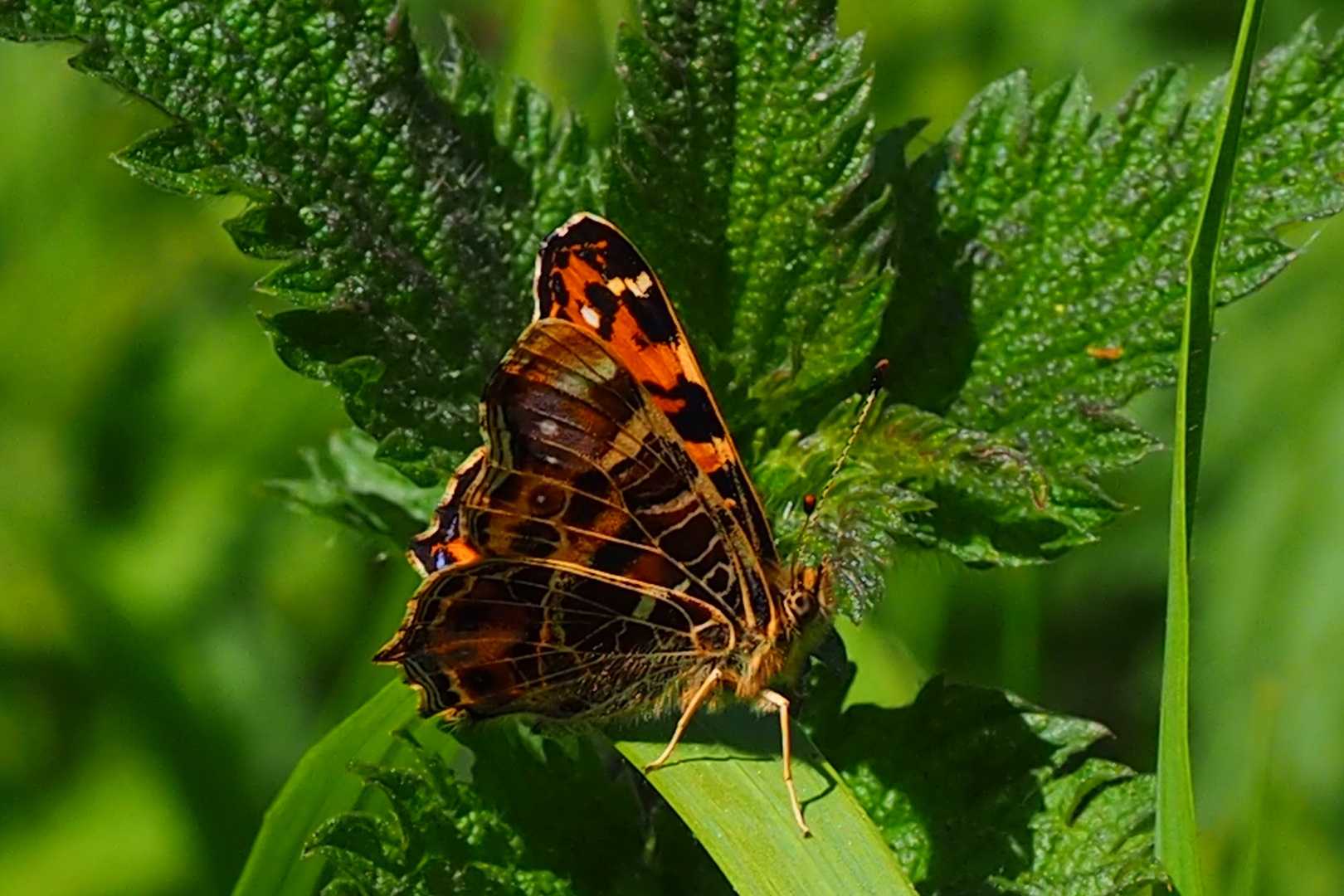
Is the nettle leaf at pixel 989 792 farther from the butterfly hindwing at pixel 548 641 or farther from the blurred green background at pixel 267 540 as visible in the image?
the blurred green background at pixel 267 540

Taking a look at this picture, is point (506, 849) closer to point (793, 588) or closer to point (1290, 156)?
point (793, 588)

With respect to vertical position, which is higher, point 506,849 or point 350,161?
point 350,161

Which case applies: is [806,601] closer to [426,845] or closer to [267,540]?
[426,845]

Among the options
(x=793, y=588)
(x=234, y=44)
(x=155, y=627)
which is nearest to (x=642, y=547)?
(x=793, y=588)

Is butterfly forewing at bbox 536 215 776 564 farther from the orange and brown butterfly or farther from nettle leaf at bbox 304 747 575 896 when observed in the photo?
nettle leaf at bbox 304 747 575 896

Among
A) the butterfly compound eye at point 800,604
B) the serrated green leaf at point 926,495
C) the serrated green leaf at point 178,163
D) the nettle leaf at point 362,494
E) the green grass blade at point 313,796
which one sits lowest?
the green grass blade at point 313,796

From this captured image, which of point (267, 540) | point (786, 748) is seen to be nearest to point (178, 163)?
point (786, 748)

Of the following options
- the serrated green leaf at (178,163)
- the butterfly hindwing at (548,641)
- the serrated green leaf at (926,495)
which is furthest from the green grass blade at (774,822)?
the serrated green leaf at (178,163)
